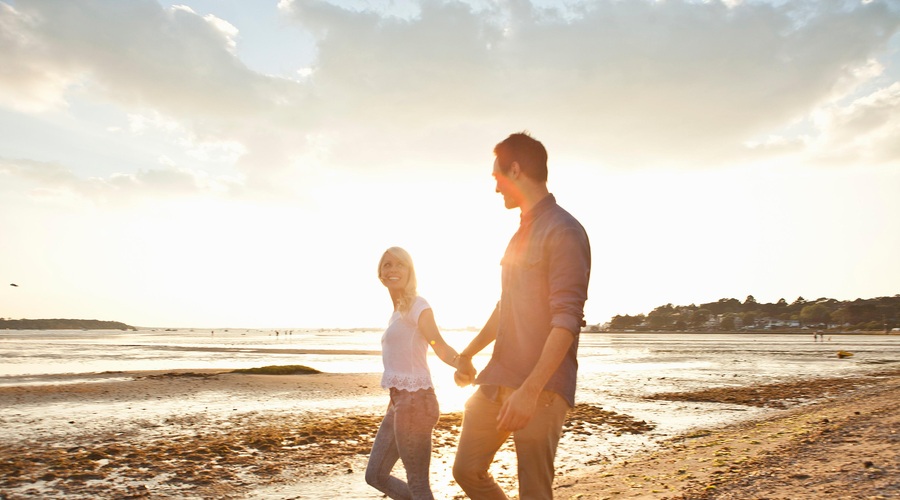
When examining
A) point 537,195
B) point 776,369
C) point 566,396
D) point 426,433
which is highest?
point 537,195

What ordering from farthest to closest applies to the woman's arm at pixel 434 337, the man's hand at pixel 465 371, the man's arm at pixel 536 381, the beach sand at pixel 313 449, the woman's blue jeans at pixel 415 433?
the beach sand at pixel 313 449
the woman's blue jeans at pixel 415 433
the woman's arm at pixel 434 337
the man's hand at pixel 465 371
the man's arm at pixel 536 381

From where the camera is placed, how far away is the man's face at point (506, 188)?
138 inches

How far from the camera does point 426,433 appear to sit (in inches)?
190

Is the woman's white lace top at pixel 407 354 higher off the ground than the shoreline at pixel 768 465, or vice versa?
the woman's white lace top at pixel 407 354

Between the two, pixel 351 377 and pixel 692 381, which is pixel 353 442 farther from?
pixel 692 381

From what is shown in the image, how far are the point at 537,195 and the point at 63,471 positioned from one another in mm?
9434

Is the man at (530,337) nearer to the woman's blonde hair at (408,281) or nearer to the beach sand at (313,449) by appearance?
the woman's blonde hair at (408,281)

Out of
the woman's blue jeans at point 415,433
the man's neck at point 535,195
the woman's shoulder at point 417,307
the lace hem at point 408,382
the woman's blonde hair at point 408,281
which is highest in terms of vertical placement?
the man's neck at point 535,195

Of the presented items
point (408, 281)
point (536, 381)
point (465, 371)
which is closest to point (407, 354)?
point (408, 281)

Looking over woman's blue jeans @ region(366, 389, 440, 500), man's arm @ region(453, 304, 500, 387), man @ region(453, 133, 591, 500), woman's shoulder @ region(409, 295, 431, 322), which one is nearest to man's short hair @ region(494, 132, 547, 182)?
man @ region(453, 133, 591, 500)

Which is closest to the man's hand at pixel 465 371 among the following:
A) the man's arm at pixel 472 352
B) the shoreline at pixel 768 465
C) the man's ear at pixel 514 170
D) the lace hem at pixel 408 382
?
the man's arm at pixel 472 352

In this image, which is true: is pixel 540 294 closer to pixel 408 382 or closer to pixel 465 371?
pixel 465 371

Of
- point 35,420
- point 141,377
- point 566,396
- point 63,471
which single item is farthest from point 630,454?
point 141,377

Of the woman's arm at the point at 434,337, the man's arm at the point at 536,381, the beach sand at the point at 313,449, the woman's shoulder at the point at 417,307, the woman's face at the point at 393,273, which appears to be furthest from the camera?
the beach sand at the point at 313,449
